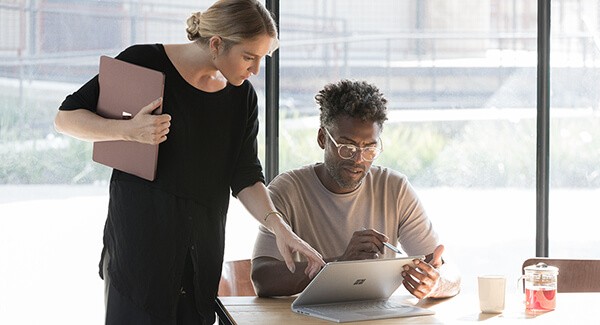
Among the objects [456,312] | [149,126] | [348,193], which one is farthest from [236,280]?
[149,126]

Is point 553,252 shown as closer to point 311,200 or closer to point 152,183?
point 311,200

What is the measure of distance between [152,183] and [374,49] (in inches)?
76.4

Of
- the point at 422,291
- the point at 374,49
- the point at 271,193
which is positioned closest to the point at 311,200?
the point at 271,193

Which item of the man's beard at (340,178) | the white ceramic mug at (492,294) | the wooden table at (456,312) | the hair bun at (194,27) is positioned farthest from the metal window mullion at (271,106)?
the white ceramic mug at (492,294)

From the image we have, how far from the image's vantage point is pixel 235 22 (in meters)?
2.35

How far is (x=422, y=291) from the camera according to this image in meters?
2.57

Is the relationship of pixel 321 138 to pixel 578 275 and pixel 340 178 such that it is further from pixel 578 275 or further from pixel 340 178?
pixel 578 275

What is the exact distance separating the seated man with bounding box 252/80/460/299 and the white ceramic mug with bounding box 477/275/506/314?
27 cm

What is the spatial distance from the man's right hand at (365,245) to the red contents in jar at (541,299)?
0.43 m

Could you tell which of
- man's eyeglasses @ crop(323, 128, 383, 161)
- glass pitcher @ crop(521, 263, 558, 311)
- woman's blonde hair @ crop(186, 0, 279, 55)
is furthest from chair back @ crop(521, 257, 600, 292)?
woman's blonde hair @ crop(186, 0, 279, 55)

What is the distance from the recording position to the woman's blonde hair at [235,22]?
2.35m

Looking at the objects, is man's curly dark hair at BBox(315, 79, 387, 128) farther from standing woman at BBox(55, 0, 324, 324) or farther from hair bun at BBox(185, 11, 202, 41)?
hair bun at BBox(185, 11, 202, 41)

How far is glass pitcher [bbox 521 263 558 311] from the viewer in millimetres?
2531

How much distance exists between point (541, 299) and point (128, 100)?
1231mm
